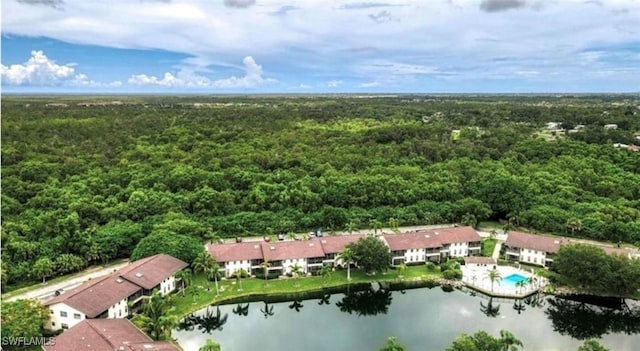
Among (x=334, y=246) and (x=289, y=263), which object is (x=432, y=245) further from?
(x=289, y=263)

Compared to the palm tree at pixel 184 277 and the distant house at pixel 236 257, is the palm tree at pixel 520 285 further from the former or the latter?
the palm tree at pixel 184 277

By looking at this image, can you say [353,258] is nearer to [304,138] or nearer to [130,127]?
[304,138]

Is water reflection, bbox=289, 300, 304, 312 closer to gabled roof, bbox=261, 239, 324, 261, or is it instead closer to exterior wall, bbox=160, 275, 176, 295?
gabled roof, bbox=261, 239, 324, 261

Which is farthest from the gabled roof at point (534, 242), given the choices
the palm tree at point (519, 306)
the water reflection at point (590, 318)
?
the palm tree at point (519, 306)

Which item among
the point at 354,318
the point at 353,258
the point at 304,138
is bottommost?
the point at 354,318

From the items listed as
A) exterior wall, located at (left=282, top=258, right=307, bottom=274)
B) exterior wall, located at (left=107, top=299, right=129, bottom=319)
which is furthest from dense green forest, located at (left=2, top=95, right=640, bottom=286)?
exterior wall, located at (left=107, top=299, right=129, bottom=319)

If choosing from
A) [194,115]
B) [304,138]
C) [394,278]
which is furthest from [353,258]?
[194,115]
